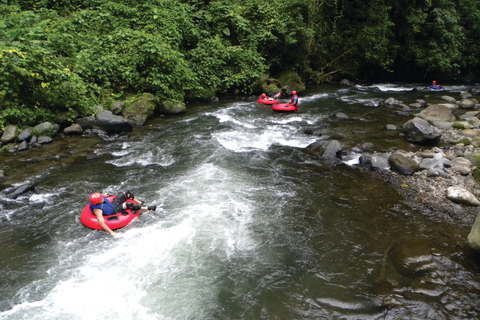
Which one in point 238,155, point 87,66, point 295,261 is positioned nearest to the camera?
point 295,261

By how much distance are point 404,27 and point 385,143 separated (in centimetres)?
1281

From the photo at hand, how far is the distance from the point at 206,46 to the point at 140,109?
5.35 m

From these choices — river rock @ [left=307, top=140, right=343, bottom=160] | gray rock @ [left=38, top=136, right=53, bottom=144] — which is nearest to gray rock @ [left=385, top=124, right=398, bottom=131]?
river rock @ [left=307, top=140, right=343, bottom=160]

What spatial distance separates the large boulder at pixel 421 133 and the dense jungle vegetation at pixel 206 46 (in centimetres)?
775

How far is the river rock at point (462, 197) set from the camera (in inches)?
249

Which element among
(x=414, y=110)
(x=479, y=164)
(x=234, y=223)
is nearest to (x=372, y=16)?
(x=414, y=110)

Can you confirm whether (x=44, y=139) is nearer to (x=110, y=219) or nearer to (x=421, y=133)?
(x=110, y=219)

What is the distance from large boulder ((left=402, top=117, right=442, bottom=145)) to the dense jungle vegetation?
775 centimetres

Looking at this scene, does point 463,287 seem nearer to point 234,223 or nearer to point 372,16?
point 234,223

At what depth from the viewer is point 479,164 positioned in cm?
767

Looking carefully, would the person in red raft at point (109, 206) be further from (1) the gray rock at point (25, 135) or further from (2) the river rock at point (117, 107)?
(2) the river rock at point (117, 107)

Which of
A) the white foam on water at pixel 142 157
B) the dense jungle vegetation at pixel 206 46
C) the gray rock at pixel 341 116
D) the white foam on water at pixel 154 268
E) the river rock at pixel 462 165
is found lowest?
the white foam on water at pixel 154 268

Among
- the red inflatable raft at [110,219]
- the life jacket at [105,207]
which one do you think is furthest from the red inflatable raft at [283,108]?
the life jacket at [105,207]

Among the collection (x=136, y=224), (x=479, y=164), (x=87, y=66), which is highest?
(x=87, y=66)
